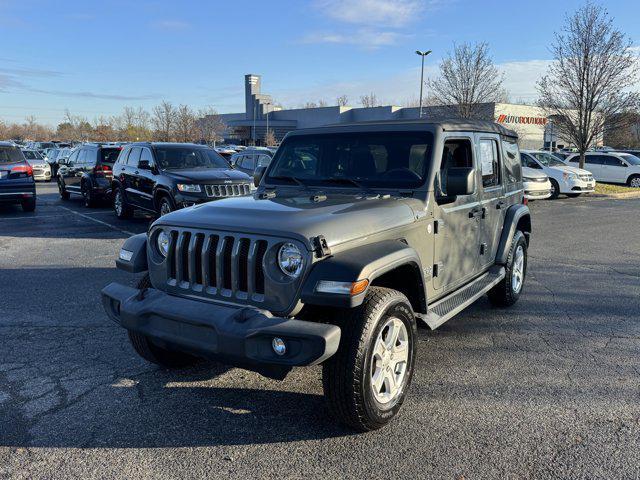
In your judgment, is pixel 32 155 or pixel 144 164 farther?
pixel 32 155

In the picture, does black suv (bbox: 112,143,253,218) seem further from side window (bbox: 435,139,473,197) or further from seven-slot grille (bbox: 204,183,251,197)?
side window (bbox: 435,139,473,197)

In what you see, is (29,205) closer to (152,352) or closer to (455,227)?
(152,352)

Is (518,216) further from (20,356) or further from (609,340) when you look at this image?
(20,356)

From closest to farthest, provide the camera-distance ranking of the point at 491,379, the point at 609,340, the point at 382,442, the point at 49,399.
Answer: the point at 382,442 < the point at 49,399 < the point at 491,379 < the point at 609,340

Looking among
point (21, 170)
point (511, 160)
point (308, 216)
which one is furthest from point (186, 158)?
point (308, 216)

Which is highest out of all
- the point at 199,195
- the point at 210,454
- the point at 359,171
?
the point at 359,171

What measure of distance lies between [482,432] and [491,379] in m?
0.85

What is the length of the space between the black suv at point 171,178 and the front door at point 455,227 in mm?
6521

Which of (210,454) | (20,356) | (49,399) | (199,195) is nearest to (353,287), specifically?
(210,454)

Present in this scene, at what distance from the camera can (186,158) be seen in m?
11.7

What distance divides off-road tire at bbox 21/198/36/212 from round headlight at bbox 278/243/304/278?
13373mm

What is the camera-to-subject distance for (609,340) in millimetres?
5078

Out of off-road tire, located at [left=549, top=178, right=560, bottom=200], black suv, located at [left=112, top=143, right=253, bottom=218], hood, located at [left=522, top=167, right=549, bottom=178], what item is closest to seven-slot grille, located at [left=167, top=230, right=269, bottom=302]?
black suv, located at [left=112, top=143, right=253, bottom=218]

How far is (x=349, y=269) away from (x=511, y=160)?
3841 millimetres
